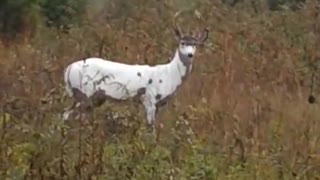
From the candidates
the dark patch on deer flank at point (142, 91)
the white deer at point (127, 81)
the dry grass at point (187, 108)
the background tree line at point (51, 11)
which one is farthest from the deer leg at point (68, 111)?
the background tree line at point (51, 11)

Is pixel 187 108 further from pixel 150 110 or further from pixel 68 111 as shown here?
pixel 68 111

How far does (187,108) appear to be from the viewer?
10.9 m

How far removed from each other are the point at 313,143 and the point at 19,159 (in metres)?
2.89

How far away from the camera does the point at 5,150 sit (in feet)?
24.8

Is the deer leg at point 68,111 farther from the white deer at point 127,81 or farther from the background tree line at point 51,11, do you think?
the background tree line at point 51,11

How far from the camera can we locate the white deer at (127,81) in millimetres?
10105

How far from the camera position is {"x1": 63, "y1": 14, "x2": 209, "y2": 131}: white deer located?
1010cm

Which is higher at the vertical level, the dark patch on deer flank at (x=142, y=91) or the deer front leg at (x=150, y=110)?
the dark patch on deer flank at (x=142, y=91)

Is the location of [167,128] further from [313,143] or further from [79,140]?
A: [79,140]

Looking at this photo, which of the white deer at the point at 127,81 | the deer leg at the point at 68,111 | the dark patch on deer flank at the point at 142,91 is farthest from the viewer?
the dark patch on deer flank at the point at 142,91

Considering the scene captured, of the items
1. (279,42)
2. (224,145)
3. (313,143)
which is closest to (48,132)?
(224,145)

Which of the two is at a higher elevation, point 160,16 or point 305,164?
point 160,16

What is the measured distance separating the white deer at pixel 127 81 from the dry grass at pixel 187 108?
188 millimetres

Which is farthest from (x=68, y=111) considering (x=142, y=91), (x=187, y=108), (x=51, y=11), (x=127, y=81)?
(x=51, y=11)
